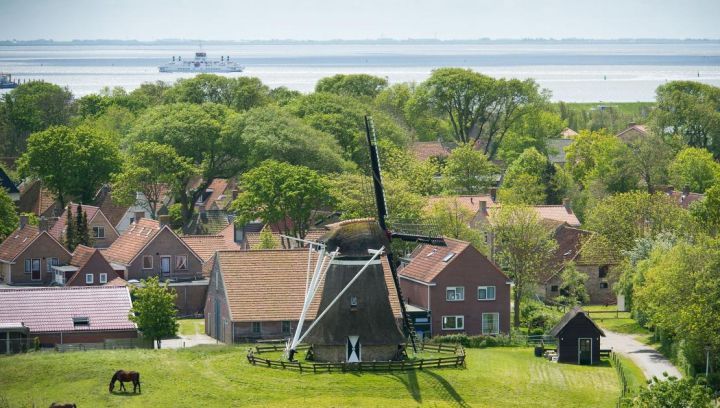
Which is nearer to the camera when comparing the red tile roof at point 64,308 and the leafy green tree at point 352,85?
the red tile roof at point 64,308

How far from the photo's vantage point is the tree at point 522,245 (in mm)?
88188

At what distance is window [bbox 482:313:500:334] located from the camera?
268 feet

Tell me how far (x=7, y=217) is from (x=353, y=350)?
4500cm

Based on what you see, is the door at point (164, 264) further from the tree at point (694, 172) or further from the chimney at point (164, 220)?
the tree at point (694, 172)

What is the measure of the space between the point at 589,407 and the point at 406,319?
9894 mm

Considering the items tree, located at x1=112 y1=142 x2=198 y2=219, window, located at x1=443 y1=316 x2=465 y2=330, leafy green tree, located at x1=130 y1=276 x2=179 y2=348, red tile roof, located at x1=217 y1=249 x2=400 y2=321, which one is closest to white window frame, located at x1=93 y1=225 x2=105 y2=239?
tree, located at x1=112 y1=142 x2=198 y2=219

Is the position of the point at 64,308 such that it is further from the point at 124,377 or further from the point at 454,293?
the point at 454,293

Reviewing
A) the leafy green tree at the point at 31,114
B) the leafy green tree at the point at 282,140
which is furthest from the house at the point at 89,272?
the leafy green tree at the point at 31,114

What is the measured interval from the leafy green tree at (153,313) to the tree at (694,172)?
62.5 meters

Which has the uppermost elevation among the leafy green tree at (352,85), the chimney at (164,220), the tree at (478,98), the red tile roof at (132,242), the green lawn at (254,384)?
the leafy green tree at (352,85)

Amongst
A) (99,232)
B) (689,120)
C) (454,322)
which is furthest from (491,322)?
(689,120)

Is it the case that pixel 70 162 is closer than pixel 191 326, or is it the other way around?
pixel 191 326

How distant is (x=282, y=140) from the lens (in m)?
119

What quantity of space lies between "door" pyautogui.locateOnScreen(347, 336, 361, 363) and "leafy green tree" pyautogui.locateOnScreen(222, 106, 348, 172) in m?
48.8
